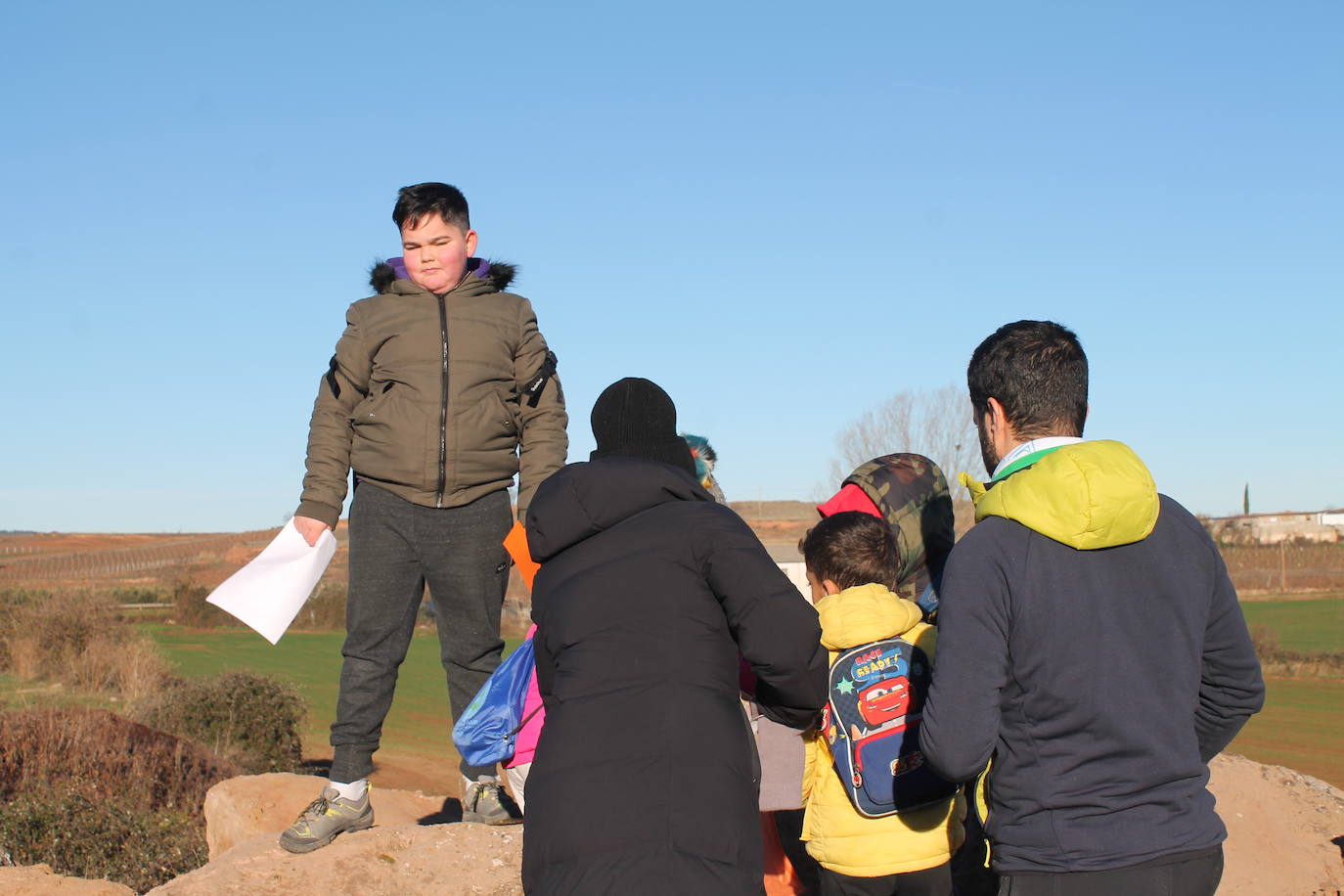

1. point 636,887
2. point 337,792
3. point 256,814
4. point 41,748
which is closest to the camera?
point 636,887

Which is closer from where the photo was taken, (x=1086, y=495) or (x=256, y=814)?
(x=1086, y=495)

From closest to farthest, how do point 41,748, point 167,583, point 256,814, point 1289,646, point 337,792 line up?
point 337,792, point 256,814, point 41,748, point 1289,646, point 167,583

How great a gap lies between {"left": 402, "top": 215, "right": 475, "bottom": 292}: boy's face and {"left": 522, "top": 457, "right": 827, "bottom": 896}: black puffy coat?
1980 mm

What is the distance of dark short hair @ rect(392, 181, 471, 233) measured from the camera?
14.9 ft

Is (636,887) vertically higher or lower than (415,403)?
lower

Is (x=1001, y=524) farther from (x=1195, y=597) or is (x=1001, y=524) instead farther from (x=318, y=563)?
(x=318, y=563)

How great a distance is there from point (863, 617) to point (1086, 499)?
114cm

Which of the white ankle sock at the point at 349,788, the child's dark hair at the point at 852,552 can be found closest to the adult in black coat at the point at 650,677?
the child's dark hair at the point at 852,552

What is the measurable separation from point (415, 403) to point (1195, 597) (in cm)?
285

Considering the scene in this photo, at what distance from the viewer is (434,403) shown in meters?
4.42

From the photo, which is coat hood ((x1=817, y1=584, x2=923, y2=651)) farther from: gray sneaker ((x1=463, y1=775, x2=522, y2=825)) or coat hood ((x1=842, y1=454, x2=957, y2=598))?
gray sneaker ((x1=463, y1=775, x2=522, y2=825))

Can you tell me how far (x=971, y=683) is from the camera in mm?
2500

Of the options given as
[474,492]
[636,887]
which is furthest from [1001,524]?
[474,492]

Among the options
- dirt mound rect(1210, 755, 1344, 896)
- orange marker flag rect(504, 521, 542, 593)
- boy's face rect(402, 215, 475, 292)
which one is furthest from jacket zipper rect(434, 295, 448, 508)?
dirt mound rect(1210, 755, 1344, 896)
